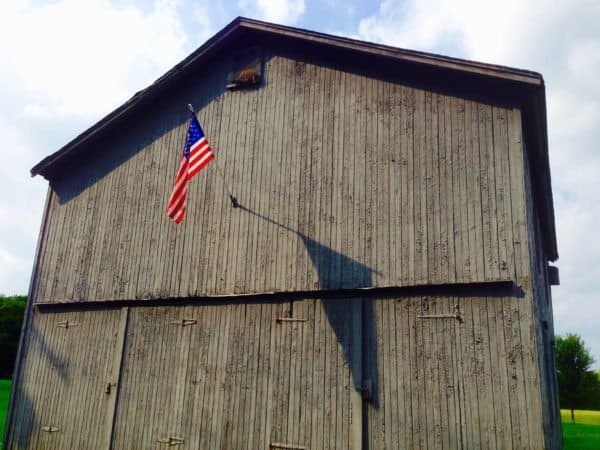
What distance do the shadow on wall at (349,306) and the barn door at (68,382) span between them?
4.63 meters

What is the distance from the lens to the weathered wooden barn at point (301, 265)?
24.0ft

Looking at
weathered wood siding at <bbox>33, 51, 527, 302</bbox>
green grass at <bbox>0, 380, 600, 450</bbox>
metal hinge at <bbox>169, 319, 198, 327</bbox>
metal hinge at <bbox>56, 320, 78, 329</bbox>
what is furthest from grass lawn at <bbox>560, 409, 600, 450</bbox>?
metal hinge at <bbox>56, 320, 78, 329</bbox>

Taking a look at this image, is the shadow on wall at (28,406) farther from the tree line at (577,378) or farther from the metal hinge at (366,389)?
the tree line at (577,378)

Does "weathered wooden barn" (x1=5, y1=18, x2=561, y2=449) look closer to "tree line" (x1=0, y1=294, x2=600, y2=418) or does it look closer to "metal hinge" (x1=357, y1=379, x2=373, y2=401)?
"metal hinge" (x1=357, y1=379, x2=373, y2=401)

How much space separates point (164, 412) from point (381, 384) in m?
4.33

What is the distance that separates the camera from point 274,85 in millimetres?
10242

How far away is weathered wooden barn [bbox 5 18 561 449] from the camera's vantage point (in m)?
7.32

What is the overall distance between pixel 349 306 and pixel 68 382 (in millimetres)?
6587

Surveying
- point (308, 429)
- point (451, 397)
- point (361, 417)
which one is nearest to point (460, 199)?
point (451, 397)

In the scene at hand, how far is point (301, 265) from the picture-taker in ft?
28.9

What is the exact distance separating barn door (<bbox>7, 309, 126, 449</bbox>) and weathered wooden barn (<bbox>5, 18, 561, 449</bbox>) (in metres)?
0.04

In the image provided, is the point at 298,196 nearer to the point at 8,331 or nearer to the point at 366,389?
the point at 366,389

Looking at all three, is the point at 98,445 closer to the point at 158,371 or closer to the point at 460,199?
the point at 158,371

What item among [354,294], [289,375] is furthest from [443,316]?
[289,375]
